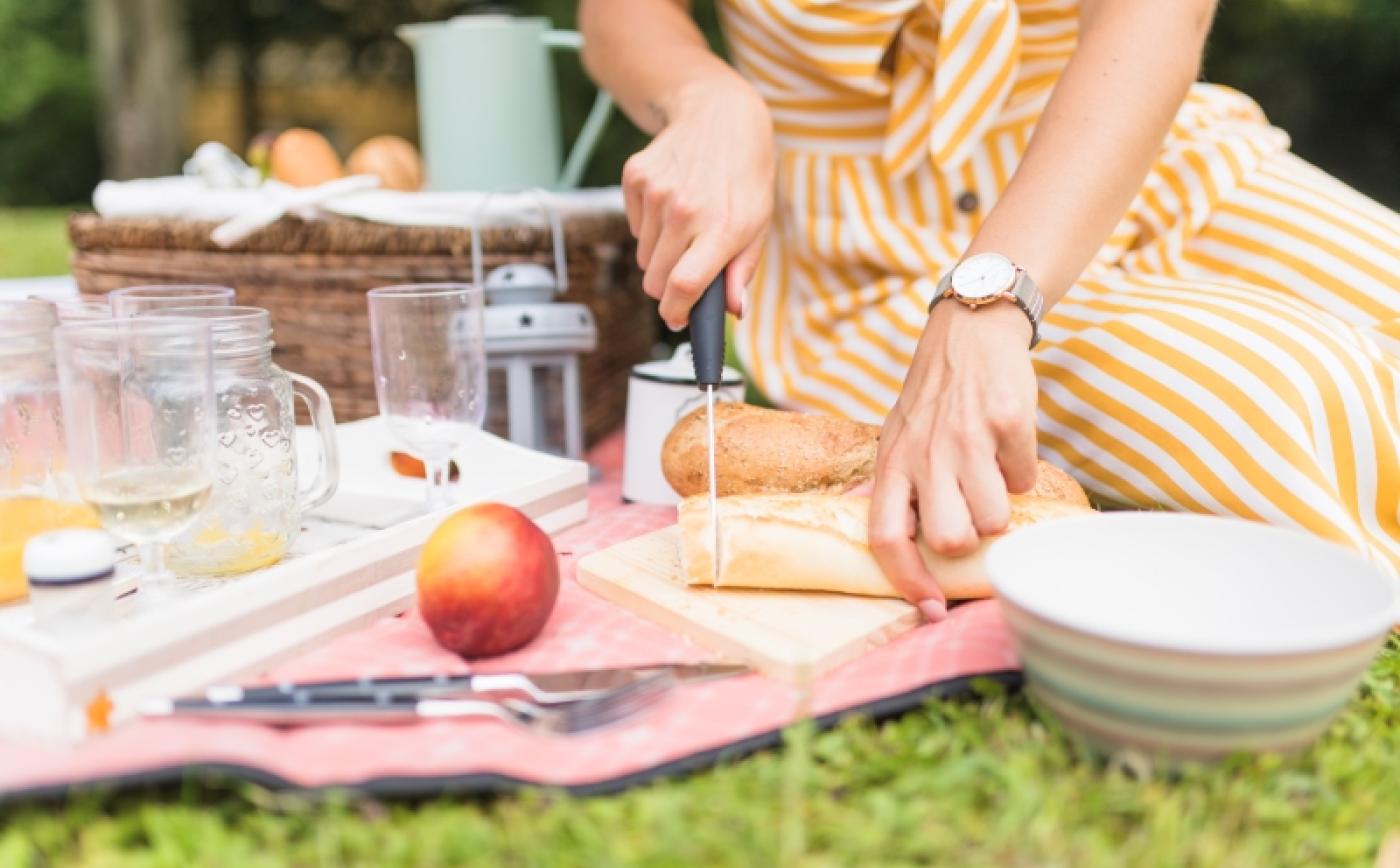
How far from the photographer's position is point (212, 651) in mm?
1003

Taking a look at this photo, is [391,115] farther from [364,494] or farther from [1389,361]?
[1389,361]

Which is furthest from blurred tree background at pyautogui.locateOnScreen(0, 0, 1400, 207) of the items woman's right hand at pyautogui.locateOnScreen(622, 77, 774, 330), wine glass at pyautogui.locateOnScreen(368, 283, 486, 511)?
wine glass at pyautogui.locateOnScreen(368, 283, 486, 511)

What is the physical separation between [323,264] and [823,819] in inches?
55.4

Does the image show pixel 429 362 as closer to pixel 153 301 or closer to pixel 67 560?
pixel 153 301

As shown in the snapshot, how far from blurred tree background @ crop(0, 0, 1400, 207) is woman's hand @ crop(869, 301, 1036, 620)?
1674 millimetres

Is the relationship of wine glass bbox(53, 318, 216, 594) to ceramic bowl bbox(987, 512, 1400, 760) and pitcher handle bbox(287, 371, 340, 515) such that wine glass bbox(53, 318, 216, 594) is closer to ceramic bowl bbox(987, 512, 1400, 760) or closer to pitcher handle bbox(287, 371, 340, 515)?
pitcher handle bbox(287, 371, 340, 515)

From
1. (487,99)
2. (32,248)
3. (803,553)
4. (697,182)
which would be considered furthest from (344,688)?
(32,248)

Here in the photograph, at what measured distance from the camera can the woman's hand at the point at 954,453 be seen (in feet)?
3.58

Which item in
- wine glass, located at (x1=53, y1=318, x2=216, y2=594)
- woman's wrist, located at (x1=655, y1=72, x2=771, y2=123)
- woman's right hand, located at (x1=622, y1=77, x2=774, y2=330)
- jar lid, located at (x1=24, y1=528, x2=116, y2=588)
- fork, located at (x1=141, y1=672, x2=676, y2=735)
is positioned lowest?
fork, located at (x1=141, y1=672, x2=676, y2=735)

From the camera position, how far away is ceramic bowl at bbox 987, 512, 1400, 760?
2.65 ft

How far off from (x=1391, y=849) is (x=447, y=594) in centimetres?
77

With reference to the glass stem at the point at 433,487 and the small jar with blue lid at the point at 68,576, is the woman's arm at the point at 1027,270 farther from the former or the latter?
the small jar with blue lid at the point at 68,576

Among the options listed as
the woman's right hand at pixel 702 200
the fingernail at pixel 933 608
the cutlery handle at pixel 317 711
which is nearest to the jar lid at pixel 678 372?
the woman's right hand at pixel 702 200

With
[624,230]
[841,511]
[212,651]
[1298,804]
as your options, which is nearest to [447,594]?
[212,651]
